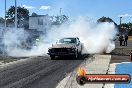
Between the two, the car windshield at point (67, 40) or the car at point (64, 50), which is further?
the car windshield at point (67, 40)

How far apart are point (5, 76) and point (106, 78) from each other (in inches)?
411

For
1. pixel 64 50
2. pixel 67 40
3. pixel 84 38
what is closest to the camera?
pixel 64 50

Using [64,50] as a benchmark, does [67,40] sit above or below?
above

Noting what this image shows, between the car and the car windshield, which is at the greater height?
the car windshield

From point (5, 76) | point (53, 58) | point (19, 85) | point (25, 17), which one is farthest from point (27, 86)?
point (25, 17)

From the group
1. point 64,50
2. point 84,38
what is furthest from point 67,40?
point 84,38

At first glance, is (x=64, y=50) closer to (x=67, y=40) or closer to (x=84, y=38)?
(x=67, y=40)

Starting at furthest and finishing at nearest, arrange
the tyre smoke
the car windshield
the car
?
the tyre smoke
the car windshield
the car

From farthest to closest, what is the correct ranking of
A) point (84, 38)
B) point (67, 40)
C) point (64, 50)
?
point (84, 38)
point (67, 40)
point (64, 50)

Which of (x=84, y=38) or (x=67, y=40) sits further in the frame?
(x=84, y=38)

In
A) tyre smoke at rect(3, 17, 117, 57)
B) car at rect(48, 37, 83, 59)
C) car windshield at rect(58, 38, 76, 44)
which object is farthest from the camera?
tyre smoke at rect(3, 17, 117, 57)

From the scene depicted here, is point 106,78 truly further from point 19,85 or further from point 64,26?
point 64,26

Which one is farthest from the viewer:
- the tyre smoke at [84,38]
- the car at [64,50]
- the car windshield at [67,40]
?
the tyre smoke at [84,38]

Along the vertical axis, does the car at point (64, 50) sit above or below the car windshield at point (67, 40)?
below
